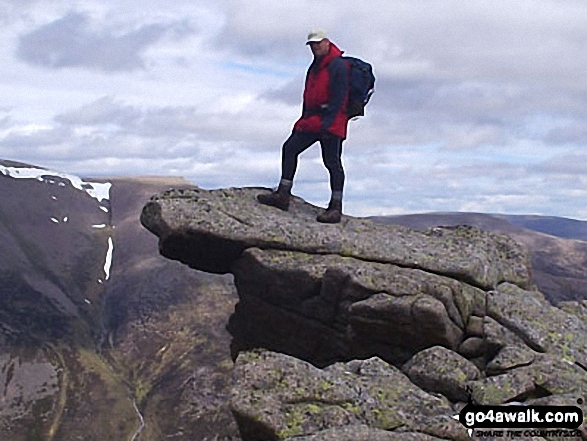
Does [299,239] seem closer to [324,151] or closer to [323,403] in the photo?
[324,151]

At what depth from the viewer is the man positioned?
2917 centimetres

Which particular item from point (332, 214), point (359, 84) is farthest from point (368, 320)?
point (359, 84)

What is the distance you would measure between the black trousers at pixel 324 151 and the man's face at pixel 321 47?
10.8 feet

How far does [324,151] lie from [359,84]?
311 centimetres

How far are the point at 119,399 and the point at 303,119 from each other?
15402 centimetres

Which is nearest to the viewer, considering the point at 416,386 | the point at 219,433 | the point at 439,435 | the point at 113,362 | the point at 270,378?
the point at 439,435

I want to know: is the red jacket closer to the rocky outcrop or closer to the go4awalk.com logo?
the rocky outcrop

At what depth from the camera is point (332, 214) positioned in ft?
101

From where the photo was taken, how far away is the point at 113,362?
196 m

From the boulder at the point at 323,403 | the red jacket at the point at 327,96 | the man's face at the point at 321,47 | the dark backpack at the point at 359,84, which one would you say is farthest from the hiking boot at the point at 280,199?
the boulder at the point at 323,403

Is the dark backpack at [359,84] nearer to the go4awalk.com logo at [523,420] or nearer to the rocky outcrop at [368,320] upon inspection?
the rocky outcrop at [368,320]

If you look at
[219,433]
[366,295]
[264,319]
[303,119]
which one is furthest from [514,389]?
[219,433]

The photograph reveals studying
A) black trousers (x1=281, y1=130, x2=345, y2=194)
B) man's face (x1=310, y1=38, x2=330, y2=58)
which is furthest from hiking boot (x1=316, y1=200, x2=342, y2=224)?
man's face (x1=310, y1=38, x2=330, y2=58)

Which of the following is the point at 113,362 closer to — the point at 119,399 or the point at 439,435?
the point at 119,399
